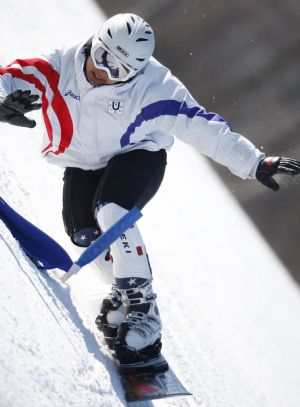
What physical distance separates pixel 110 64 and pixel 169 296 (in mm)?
1411

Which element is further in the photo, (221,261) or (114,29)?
(221,261)

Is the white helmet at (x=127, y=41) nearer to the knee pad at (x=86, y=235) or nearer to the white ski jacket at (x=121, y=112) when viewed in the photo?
the white ski jacket at (x=121, y=112)

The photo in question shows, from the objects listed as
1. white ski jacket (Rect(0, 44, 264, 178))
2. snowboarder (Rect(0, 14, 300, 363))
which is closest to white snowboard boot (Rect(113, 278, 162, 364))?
snowboarder (Rect(0, 14, 300, 363))

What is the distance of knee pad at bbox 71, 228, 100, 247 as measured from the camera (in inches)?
130

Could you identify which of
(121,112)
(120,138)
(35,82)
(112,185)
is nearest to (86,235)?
(112,185)

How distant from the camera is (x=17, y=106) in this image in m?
2.82

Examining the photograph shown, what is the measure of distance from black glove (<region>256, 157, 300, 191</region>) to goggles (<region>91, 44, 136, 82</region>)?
0.61 m

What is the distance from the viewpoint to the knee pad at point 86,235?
130 inches

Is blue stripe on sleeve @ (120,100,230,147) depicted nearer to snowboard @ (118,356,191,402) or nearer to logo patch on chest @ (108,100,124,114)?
logo patch on chest @ (108,100,124,114)

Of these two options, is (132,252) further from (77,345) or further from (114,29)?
(114,29)

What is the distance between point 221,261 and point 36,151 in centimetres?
136

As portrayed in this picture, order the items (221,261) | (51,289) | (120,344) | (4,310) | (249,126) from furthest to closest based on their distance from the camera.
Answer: (249,126), (221,261), (120,344), (51,289), (4,310)

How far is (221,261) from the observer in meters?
4.93

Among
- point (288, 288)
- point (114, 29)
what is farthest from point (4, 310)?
point (288, 288)
